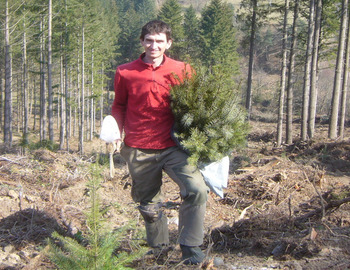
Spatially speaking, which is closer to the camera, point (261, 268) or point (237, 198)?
point (261, 268)

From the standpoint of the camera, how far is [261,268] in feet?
10.5

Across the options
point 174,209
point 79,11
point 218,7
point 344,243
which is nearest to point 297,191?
point 174,209

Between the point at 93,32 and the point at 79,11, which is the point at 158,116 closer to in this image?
the point at 79,11

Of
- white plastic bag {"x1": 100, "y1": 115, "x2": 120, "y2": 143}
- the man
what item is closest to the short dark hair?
the man

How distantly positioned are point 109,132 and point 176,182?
816mm

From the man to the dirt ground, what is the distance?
0.89 feet

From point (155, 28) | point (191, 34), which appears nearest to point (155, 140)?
point (155, 28)

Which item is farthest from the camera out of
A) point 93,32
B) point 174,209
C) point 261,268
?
point 93,32

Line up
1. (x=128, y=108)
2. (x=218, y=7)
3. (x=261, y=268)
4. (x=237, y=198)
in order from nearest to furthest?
(x=261, y=268) → (x=128, y=108) → (x=237, y=198) → (x=218, y=7)

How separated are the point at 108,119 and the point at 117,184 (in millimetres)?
3697

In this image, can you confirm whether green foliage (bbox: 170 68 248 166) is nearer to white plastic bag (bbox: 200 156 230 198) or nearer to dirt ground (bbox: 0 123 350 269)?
white plastic bag (bbox: 200 156 230 198)

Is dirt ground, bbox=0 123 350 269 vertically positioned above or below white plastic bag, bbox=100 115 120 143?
below

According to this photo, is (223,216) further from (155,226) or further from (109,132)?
(109,132)

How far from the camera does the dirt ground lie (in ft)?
11.2
